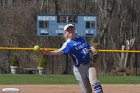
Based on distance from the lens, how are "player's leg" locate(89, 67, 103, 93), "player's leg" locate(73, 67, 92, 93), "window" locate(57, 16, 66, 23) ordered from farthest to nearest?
"window" locate(57, 16, 66, 23) → "player's leg" locate(73, 67, 92, 93) → "player's leg" locate(89, 67, 103, 93)

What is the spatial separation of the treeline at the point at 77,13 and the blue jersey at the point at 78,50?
980 inches

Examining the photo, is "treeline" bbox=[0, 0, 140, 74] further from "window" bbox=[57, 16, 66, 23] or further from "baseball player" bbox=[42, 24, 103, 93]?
"baseball player" bbox=[42, 24, 103, 93]

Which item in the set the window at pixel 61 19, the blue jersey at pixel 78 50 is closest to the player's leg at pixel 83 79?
the blue jersey at pixel 78 50

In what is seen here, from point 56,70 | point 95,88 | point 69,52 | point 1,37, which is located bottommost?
point 56,70

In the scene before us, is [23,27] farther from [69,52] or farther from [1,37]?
[69,52]

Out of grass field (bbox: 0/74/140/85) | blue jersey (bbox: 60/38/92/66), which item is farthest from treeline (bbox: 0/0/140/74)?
blue jersey (bbox: 60/38/92/66)

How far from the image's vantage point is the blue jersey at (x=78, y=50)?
9.91 meters

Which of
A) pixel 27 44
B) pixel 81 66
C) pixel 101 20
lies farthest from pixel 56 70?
pixel 81 66

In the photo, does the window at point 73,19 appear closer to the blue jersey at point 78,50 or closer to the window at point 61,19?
the window at point 61,19

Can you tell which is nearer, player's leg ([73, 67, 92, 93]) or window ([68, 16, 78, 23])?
player's leg ([73, 67, 92, 93])

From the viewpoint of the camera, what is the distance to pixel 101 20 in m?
40.6

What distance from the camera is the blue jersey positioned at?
32.5 feet

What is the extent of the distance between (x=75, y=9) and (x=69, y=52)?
31.8 metres

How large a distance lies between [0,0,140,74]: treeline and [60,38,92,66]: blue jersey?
2490 cm
